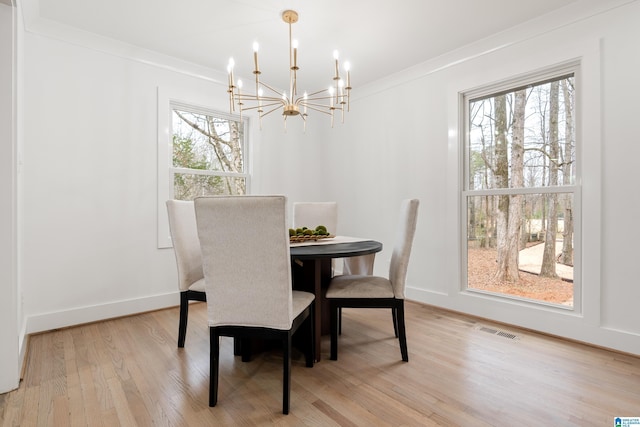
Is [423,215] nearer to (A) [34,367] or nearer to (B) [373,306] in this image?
(B) [373,306]

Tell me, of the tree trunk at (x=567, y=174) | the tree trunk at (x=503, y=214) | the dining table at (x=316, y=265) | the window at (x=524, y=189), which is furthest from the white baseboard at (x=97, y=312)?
the tree trunk at (x=567, y=174)

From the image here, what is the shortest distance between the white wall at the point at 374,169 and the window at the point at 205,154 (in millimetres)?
236

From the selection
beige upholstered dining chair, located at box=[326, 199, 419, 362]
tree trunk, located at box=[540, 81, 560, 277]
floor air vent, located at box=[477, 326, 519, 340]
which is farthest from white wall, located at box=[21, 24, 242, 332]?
tree trunk, located at box=[540, 81, 560, 277]

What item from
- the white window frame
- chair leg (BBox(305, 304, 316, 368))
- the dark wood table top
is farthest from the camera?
the white window frame

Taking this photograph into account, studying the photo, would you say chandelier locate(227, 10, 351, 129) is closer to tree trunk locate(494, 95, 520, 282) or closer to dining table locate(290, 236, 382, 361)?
dining table locate(290, 236, 382, 361)

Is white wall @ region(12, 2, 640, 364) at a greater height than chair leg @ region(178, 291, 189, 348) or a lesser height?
greater

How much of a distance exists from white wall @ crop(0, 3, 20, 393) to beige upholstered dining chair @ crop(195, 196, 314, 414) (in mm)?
1109

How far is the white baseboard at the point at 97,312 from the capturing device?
8.75 feet

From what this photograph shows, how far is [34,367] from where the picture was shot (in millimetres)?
2074

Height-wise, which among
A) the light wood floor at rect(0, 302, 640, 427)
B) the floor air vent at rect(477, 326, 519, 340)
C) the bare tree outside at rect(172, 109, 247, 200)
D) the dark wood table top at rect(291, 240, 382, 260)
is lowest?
the floor air vent at rect(477, 326, 519, 340)

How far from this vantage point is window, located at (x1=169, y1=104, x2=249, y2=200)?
3.53m

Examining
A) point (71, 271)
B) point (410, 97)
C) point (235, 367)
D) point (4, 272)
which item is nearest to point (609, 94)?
point (410, 97)

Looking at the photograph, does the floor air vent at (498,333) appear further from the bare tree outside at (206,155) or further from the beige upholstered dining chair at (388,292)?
the bare tree outside at (206,155)

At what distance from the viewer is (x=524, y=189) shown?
9.42 ft
